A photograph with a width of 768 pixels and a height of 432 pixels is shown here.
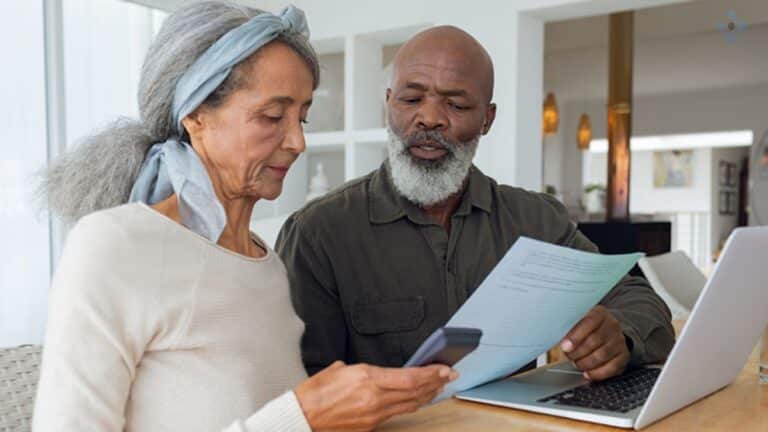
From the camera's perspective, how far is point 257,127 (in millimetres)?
1030

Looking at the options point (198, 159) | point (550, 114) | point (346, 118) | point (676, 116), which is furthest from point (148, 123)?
point (676, 116)

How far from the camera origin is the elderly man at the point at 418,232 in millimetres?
1542

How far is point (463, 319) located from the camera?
926 millimetres

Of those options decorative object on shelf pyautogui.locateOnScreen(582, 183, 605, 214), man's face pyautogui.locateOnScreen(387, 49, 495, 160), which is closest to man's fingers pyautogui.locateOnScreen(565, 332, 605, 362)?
man's face pyautogui.locateOnScreen(387, 49, 495, 160)

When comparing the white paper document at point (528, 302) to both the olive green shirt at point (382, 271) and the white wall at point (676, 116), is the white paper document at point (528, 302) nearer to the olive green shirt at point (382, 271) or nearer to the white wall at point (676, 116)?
the olive green shirt at point (382, 271)

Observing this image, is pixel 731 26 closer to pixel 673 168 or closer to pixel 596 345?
pixel 596 345

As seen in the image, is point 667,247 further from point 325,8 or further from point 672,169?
point 672,169

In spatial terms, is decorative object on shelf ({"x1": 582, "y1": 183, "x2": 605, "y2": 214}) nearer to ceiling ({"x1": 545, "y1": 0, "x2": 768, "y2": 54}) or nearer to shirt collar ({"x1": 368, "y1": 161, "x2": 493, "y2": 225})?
ceiling ({"x1": 545, "y1": 0, "x2": 768, "y2": 54})

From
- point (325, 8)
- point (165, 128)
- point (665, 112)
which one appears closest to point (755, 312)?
point (165, 128)

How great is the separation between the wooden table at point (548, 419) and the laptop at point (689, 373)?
0.6 inches

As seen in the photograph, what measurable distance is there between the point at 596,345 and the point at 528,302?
0.30m

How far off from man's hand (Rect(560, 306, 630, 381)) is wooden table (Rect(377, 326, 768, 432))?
5.9 inches

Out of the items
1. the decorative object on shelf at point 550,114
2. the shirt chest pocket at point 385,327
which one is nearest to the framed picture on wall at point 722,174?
the decorative object on shelf at point 550,114

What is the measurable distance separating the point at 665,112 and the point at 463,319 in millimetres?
9767
